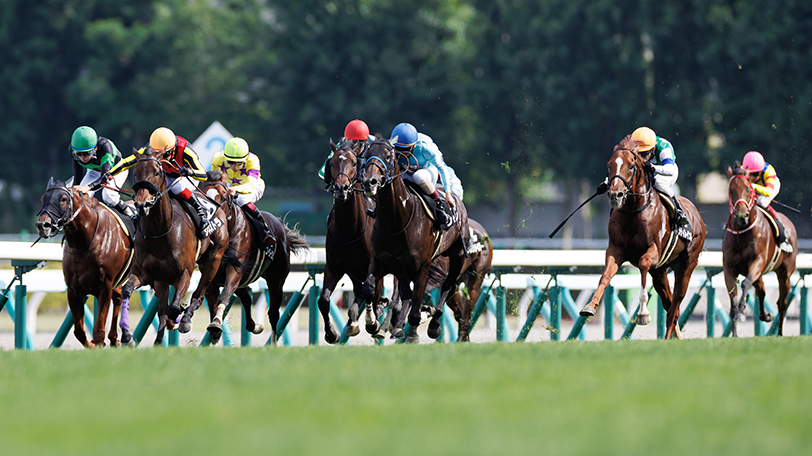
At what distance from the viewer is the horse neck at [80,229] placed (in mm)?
8133

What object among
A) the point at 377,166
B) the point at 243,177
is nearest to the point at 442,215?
the point at 377,166

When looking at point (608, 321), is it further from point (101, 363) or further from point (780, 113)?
point (780, 113)

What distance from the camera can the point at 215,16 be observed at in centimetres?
3491

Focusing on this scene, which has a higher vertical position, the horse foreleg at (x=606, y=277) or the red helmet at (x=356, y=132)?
the red helmet at (x=356, y=132)

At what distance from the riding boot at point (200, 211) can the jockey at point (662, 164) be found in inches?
136

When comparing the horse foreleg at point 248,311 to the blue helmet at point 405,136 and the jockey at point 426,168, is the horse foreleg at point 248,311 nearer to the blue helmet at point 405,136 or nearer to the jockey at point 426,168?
the jockey at point 426,168

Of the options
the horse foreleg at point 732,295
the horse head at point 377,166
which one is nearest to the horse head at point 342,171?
the horse head at point 377,166

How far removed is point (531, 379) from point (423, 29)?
2681 cm

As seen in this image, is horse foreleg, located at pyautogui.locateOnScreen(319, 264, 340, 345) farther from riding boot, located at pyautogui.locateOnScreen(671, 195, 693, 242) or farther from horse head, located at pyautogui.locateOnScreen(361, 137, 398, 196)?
riding boot, located at pyautogui.locateOnScreen(671, 195, 693, 242)

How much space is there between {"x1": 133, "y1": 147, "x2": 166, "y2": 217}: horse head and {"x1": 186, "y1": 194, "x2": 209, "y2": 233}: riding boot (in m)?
0.51

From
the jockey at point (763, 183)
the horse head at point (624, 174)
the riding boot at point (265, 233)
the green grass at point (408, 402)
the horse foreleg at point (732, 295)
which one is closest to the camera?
the green grass at point (408, 402)

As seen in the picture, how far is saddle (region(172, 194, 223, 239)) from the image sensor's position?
336 inches

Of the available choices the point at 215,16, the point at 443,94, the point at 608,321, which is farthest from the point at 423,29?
the point at 608,321

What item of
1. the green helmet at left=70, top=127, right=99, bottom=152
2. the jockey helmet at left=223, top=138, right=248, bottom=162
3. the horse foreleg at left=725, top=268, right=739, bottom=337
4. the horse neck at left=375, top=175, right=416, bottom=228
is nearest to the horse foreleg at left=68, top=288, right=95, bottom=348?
the green helmet at left=70, top=127, right=99, bottom=152
